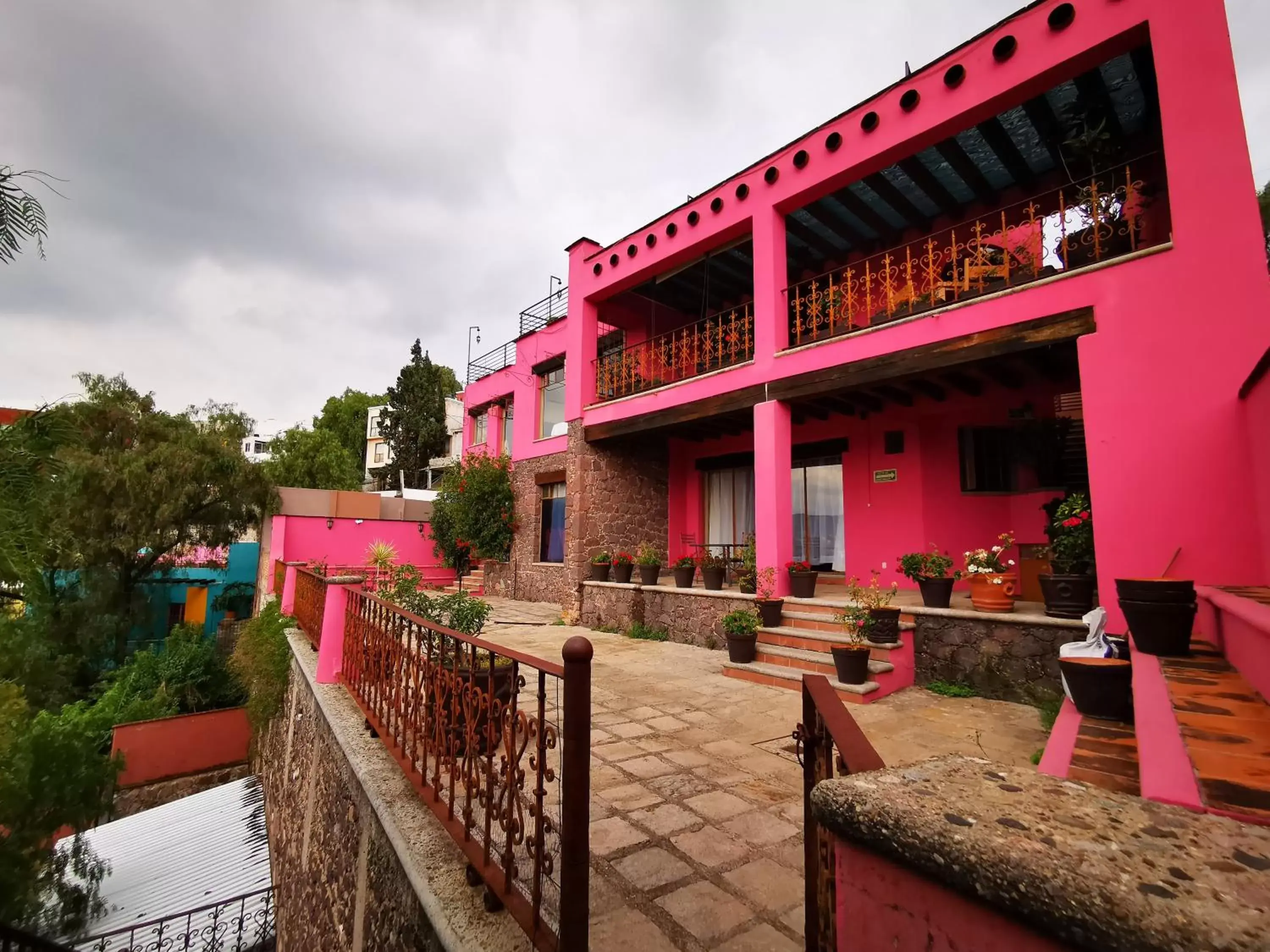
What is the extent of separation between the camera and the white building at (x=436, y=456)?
27922mm

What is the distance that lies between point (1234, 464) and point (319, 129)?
430 inches

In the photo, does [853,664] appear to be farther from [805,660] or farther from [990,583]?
[990,583]

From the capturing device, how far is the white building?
2792 centimetres

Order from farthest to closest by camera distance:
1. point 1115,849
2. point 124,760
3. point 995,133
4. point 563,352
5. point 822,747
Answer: point 563,352 < point 124,760 < point 995,133 < point 822,747 < point 1115,849

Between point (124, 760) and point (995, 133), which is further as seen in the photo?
point (124, 760)

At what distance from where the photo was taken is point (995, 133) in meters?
6.45

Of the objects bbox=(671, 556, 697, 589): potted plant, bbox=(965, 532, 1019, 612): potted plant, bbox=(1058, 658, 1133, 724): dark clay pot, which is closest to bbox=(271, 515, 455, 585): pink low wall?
bbox=(671, 556, 697, 589): potted plant

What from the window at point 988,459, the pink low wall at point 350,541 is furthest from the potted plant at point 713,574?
the pink low wall at point 350,541

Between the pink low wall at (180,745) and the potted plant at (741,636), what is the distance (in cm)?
984

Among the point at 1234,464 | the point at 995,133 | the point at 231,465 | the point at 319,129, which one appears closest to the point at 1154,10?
the point at 995,133

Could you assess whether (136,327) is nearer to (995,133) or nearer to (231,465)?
(231,465)

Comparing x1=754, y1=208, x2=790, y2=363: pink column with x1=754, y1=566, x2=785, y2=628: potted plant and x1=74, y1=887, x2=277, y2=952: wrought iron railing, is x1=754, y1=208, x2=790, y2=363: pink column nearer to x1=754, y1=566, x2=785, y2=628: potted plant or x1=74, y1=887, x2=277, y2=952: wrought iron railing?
x1=754, y1=566, x2=785, y2=628: potted plant

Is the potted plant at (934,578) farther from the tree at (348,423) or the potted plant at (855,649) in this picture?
the tree at (348,423)

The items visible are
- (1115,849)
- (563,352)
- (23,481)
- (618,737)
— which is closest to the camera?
(1115,849)
